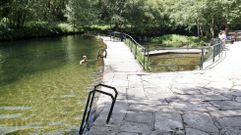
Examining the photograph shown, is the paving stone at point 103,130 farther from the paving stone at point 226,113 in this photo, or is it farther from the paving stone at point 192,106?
the paving stone at point 226,113

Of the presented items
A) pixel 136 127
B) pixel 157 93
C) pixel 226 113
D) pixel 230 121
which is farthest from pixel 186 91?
pixel 136 127

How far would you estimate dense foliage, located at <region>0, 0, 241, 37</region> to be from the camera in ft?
104

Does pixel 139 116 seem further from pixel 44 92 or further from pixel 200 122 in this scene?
pixel 44 92

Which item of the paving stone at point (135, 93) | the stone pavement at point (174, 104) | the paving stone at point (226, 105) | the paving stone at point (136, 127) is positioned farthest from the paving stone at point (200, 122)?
the paving stone at point (135, 93)

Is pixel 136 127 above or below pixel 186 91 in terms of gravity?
below

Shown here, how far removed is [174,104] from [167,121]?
1.33 m

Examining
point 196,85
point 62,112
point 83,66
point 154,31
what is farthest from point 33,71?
point 154,31

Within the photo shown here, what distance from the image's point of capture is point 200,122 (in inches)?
272

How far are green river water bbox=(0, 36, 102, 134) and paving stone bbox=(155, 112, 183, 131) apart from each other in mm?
2275

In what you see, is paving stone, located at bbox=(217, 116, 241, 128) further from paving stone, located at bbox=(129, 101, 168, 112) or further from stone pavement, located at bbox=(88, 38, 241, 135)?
paving stone, located at bbox=(129, 101, 168, 112)

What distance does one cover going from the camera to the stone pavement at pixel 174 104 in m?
6.58

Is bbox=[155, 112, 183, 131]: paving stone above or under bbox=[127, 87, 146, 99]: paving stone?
under

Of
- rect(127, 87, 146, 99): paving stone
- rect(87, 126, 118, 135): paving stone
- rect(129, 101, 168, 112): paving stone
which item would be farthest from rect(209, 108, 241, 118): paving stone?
rect(87, 126, 118, 135): paving stone

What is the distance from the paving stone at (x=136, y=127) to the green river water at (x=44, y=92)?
5.92 feet
